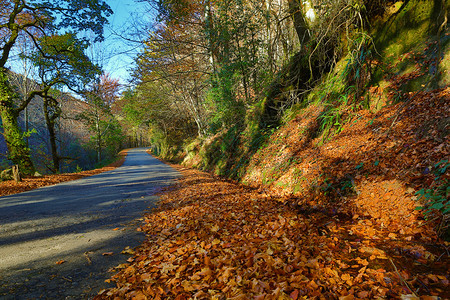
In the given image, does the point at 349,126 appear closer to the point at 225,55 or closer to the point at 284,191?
the point at 284,191

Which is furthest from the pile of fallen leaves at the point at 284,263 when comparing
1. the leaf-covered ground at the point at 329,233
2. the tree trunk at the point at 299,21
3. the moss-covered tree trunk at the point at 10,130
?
the moss-covered tree trunk at the point at 10,130

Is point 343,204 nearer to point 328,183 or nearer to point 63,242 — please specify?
point 328,183

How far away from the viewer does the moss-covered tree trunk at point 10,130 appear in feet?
33.1

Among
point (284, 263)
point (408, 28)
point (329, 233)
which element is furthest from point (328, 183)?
point (408, 28)

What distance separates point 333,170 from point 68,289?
4.32 meters

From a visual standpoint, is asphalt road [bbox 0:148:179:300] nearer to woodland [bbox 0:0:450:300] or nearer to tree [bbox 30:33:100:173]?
woodland [bbox 0:0:450:300]

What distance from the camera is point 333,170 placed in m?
4.09

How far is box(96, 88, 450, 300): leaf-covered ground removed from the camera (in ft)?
6.15

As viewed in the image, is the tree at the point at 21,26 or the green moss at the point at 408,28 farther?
the tree at the point at 21,26

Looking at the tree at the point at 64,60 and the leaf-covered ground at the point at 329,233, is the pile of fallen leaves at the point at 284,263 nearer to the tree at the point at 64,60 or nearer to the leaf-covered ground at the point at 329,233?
the leaf-covered ground at the point at 329,233

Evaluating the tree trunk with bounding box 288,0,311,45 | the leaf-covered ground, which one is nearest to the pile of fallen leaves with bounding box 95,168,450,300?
the leaf-covered ground

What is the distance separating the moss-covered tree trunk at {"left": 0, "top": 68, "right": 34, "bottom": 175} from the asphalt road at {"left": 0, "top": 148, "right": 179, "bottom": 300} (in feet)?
20.6

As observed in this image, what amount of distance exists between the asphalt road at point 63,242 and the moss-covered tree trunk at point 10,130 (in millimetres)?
6281

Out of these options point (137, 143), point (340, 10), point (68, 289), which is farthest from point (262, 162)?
point (137, 143)
